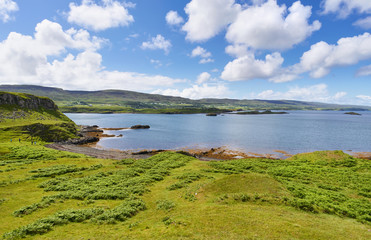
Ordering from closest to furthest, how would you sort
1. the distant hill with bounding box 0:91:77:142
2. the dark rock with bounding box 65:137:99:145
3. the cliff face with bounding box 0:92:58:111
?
the distant hill with bounding box 0:91:77:142, the dark rock with bounding box 65:137:99:145, the cliff face with bounding box 0:92:58:111

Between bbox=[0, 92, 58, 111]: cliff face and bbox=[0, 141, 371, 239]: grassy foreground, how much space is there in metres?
120

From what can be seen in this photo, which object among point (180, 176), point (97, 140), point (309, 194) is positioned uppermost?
point (309, 194)

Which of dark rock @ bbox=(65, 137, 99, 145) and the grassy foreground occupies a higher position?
the grassy foreground

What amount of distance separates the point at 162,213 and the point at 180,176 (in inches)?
629

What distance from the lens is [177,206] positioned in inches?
880

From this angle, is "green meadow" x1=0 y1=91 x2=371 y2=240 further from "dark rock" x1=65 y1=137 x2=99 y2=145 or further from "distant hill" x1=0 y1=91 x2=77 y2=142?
"distant hill" x1=0 y1=91 x2=77 y2=142

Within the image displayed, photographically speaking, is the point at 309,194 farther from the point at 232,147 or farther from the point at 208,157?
the point at 232,147

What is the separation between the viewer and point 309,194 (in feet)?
83.4

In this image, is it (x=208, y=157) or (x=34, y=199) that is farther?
(x=208, y=157)

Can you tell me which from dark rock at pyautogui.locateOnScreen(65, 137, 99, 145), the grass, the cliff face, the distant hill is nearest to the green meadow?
the grass

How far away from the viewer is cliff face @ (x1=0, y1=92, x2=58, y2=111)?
12006cm

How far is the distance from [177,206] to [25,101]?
161m

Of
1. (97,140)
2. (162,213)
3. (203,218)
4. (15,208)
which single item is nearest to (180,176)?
(162,213)

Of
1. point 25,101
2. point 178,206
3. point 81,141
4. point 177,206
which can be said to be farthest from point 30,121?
point 178,206
